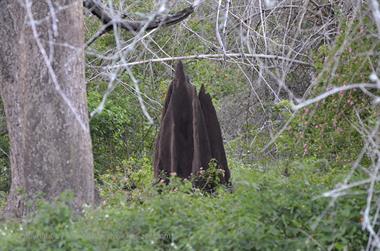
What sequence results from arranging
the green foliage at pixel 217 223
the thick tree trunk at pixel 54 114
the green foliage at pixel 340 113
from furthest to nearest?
1. the thick tree trunk at pixel 54 114
2. the green foliage at pixel 340 113
3. the green foliage at pixel 217 223

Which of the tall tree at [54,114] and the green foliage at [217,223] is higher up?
the tall tree at [54,114]

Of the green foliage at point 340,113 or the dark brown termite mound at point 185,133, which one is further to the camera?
the dark brown termite mound at point 185,133

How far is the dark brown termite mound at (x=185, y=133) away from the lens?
33.5ft

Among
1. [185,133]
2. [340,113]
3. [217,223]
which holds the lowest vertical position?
[217,223]

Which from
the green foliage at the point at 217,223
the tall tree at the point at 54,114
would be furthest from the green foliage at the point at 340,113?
the tall tree at the point at 54,114

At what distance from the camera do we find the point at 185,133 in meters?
10.5

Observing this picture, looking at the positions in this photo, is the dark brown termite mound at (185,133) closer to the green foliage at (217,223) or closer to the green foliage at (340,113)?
the green foliage at (340,113)

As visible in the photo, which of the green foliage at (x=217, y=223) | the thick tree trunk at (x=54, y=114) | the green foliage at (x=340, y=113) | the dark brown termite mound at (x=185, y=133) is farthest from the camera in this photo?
the dark brown termite mound at (x=185, y=133)

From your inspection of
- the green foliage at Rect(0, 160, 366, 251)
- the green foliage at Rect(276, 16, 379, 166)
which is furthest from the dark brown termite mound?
the green foliage at Rect(0, 160, 366, 251)

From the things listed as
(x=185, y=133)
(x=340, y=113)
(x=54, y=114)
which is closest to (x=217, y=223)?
(x=340, y=113)

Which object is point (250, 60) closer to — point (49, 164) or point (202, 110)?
point (202, 110)

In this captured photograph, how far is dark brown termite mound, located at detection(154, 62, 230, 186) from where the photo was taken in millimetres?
10203

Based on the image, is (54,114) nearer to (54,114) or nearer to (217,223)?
(54,114)

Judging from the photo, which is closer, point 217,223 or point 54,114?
point 217,223
